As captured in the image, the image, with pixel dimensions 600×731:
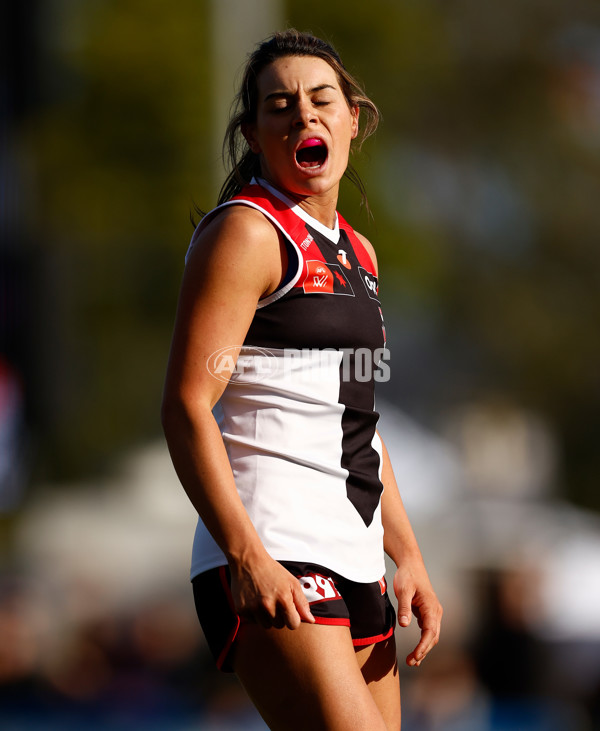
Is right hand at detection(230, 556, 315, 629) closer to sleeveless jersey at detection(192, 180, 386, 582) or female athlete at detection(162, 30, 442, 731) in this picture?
female athlete at detection(162, 30, 442, 731)

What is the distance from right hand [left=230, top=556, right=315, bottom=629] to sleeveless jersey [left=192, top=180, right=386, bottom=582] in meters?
0.13

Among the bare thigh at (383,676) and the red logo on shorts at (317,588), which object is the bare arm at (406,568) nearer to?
the bare thigh at (383,676)

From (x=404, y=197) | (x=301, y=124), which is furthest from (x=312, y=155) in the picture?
(x=404, y=197)

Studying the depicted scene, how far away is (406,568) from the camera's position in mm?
2975

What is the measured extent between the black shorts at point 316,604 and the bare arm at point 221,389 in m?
0.12

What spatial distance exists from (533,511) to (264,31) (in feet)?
23.7

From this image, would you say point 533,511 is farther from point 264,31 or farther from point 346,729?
point 346,729

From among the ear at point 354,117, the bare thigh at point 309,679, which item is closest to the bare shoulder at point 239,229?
the ear at point 354,117

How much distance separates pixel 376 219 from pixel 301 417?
12.7 m

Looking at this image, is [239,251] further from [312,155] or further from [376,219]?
[376,219]

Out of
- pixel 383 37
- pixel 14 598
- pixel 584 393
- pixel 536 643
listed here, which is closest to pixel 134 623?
pixel 14 598

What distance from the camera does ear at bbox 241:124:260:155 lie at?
2.87 metres

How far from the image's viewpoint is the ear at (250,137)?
2.87 meters

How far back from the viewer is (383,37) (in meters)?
16.9
